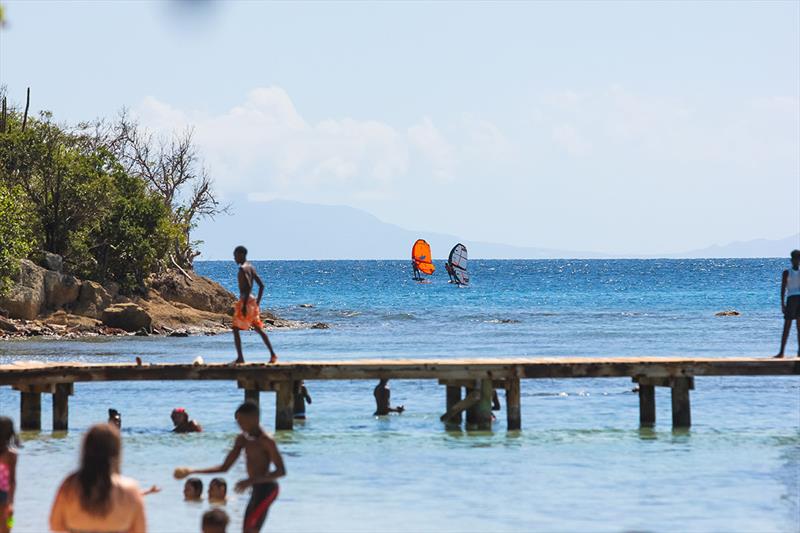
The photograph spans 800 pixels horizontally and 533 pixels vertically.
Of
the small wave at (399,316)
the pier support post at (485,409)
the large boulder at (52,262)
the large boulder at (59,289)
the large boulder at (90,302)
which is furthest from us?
the small wave at (399,316)

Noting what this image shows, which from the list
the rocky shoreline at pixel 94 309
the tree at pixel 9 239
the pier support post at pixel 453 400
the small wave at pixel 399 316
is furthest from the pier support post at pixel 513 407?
the small wave at pixel 399 316

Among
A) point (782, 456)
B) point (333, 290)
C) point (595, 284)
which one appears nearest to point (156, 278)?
point (782, 456)

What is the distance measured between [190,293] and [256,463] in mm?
49007

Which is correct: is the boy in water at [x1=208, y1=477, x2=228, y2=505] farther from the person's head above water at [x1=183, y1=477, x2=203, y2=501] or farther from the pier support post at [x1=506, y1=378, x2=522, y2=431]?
the pier support post at [x1=506, y1=378, x2=522, y2=431]

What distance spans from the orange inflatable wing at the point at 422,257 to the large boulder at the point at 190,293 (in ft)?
71.5

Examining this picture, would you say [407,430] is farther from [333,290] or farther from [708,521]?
[333,290]

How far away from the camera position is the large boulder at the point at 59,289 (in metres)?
50.0

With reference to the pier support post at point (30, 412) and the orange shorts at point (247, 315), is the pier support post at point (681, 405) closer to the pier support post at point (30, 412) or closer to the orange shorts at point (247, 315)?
the orange shorts at point (247, 315)

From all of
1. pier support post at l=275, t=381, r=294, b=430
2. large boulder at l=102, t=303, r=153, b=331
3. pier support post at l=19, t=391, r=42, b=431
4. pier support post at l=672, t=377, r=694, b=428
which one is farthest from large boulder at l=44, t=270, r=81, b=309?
pier support post at l=672, t=377, r=694, b=428

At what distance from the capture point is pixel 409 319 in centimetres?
7156

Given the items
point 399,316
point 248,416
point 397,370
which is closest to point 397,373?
point 397,370

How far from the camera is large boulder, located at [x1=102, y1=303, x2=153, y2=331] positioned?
50781 millimetres

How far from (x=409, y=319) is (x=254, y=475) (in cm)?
6028

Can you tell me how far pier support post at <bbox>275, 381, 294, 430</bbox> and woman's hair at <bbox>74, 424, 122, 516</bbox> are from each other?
14994 mm
